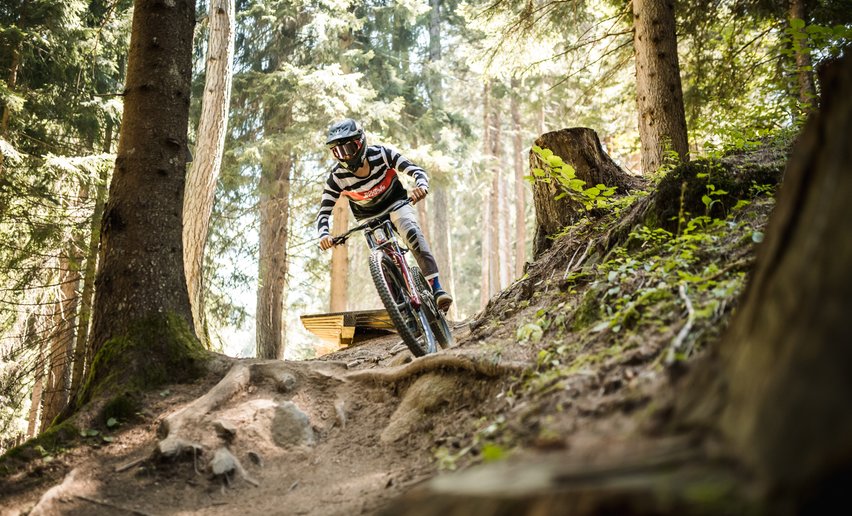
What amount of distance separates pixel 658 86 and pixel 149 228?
19.7 ft

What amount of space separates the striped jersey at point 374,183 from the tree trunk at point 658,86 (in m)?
3.08

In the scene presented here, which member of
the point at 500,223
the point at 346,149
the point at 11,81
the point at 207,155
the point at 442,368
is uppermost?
the point at 11,81

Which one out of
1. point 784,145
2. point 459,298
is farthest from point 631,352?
point 459,298

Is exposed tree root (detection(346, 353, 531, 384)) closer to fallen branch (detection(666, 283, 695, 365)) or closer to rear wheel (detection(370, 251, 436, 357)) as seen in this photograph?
rear wheel (detection(370, 251, 436, 357))

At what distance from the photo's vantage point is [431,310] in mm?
5758

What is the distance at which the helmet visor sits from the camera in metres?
5.55

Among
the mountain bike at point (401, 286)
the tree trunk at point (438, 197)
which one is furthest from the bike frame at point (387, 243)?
the tree trunk at point (438, 197)

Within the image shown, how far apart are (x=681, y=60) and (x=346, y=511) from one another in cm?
1011

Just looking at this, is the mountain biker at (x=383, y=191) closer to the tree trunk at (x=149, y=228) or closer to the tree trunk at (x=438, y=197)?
the tree trunk at (x=149, y=228)

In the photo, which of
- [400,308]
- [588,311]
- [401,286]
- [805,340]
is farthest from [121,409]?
[805,340]

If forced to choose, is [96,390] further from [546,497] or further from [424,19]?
[424,19]

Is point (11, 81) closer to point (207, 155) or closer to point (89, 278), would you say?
point (89, 278)

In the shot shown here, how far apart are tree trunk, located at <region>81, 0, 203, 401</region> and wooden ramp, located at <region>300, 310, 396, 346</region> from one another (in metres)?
3.58

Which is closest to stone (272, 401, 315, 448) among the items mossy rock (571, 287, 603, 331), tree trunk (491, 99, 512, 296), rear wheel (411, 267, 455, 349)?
rear wheel (411, 267, 455, 349)
